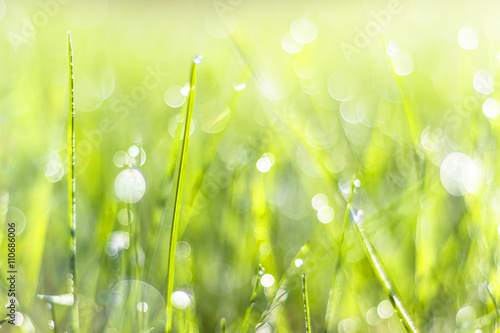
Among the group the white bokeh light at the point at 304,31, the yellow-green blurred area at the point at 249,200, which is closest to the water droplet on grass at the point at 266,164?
the yellow-green blurred area at the point at 249,200

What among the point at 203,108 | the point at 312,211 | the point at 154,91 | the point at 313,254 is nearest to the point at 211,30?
the point at 154,91

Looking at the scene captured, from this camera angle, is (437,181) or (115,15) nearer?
(437,181)

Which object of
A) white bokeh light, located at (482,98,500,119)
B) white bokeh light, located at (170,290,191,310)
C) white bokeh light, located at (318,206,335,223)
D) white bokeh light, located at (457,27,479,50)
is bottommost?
white bokeh light, located at (170,290,191,310)

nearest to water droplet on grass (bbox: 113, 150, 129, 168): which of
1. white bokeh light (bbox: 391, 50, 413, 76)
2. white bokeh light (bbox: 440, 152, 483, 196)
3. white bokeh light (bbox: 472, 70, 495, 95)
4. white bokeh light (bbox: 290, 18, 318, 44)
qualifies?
white bokeh light (bbox: 440, 152, 483, 196)

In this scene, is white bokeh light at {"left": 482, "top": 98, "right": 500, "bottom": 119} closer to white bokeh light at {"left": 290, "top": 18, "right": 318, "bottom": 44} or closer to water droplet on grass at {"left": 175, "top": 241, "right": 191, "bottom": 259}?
water droplet on grass at {"left": 175, "top": 241, "right": 191, "bottom": 259}

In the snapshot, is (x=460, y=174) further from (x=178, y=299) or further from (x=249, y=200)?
(x=178, y=299)

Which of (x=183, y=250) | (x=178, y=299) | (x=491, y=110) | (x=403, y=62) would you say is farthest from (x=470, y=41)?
(x=178, y=299)

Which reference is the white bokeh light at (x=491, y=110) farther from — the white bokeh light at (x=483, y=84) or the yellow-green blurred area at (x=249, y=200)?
the white bokeh light at (x=483, y=84)

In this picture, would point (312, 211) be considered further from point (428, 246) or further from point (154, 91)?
point (154, 91)
